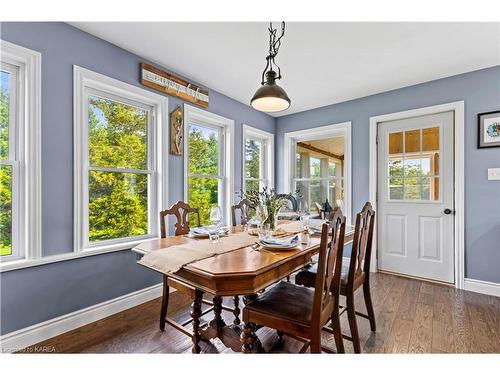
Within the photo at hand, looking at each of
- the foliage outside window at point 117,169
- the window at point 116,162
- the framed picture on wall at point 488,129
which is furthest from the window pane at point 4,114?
the framed picture on wall at point 488,129

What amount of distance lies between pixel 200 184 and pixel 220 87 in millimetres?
1279

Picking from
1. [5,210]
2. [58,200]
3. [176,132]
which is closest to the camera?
[5,210]

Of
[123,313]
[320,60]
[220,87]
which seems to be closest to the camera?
[123,313]

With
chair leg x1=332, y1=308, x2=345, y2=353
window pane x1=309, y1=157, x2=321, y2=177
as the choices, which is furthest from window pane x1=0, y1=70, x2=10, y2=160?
window pane x1=309, y1=157, x2=321, y2=177

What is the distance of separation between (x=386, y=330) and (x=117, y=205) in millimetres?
2626

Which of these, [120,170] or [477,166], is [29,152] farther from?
[477,166]

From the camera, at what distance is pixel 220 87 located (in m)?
3.38

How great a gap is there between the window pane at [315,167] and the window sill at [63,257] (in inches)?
115

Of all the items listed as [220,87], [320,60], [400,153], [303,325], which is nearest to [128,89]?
[220,87]

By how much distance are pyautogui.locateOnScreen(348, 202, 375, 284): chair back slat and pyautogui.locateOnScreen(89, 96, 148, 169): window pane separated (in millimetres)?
2183

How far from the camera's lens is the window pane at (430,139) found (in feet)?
10.5

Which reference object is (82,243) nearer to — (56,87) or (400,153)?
(56,87)

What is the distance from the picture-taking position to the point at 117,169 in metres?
2.53

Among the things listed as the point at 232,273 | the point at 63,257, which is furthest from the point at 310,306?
the point at 63,257
